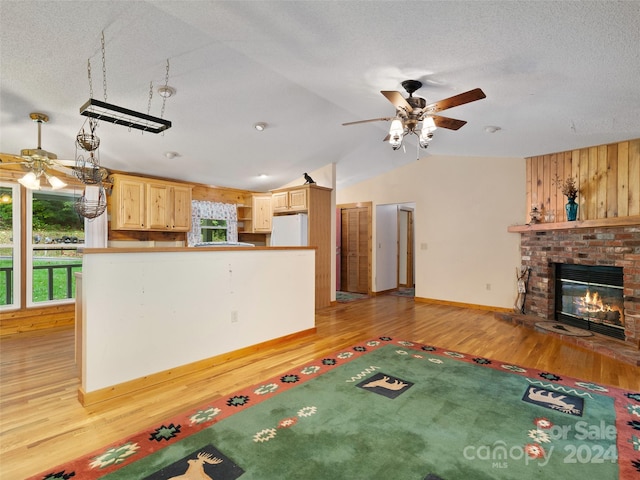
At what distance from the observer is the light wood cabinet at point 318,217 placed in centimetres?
583

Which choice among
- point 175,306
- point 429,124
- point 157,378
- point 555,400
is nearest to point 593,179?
point 429,124

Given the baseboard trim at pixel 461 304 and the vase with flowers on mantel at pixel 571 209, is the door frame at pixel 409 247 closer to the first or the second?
the baseboard trim at pixel 461 304

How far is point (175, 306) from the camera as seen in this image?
2.90m

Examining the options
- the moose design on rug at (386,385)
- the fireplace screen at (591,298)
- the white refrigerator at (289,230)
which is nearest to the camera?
the moose design on rug at (386,385)

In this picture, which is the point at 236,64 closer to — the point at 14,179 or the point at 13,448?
the point at 13,448

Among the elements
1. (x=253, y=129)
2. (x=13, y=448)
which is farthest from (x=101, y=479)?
(x=253, y=129)

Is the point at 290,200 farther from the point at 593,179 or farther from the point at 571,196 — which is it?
the point at 593,179

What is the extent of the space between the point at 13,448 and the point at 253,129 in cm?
391

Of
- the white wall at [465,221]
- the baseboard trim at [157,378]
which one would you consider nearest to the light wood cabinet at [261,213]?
the white wall at [465,221]

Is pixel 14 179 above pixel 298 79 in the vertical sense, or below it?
below

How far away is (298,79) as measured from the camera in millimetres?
3408

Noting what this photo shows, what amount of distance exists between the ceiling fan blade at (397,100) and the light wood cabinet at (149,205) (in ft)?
14.0

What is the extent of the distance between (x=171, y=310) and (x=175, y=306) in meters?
0.05

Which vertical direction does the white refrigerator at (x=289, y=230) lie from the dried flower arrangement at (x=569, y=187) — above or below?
below
